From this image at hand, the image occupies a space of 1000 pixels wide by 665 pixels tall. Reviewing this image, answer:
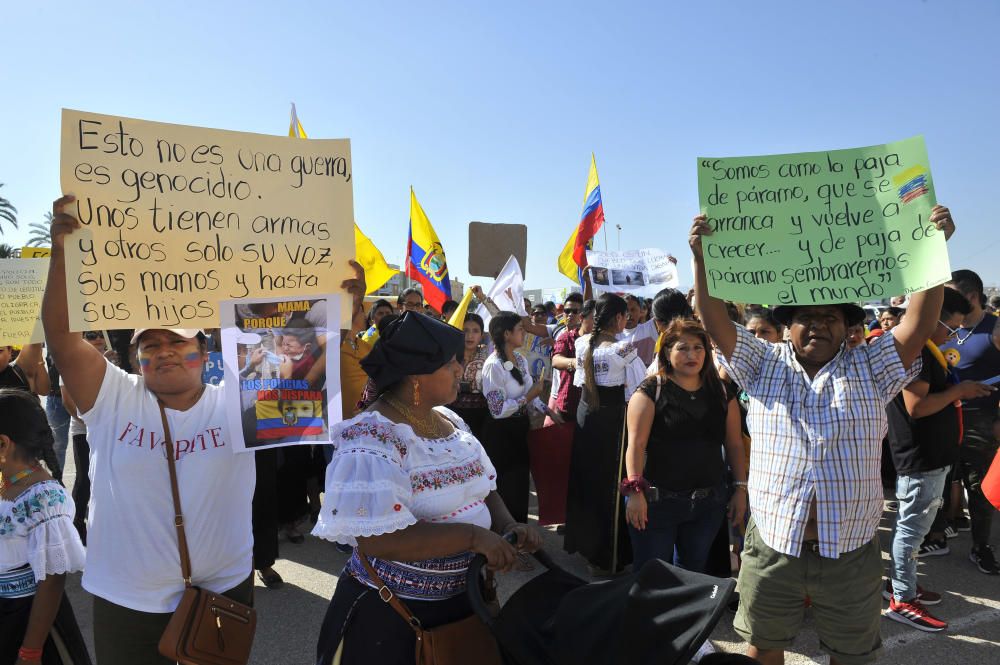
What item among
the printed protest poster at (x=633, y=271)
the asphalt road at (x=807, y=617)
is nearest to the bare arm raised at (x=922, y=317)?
the asphalt road at (x=807, y=617)

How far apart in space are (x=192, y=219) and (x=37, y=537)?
4.48 feet

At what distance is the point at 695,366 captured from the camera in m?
3.49

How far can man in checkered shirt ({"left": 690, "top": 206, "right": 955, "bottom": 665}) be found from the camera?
2.48 meters

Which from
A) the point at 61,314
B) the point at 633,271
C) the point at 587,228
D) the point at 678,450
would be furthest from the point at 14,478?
the point at 587,228

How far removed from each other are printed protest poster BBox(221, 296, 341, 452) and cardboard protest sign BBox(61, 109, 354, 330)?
0.36 ft

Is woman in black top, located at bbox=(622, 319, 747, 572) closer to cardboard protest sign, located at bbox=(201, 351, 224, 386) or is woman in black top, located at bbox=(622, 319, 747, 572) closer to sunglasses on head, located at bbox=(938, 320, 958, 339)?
sunglasses on head, located at bbox=(938, 320, 958, 339)

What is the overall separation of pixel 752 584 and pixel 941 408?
7.26 feet

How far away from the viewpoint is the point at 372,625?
194 centimetres

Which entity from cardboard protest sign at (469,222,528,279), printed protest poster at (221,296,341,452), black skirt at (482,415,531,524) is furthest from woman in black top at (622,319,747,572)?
cardboard protest sign at (469,222,528,279)

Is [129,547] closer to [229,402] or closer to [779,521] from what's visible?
[229,402]

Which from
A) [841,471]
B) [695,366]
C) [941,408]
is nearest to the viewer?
[841,471]

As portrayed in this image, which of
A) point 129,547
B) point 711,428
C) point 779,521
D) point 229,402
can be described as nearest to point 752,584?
point 779,521

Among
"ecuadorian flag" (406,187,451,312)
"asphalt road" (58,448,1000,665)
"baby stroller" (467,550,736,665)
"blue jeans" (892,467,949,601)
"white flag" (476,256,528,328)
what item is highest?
"ecuadorian flag" (406,187,451,312)

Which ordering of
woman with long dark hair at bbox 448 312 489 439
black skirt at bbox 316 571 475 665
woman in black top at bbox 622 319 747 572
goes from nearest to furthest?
black skirt at bbox 316 571 475 665, woman in black top at bbox 622 319 747 572, woman with long dark hair at bbox 448 312 489 439
